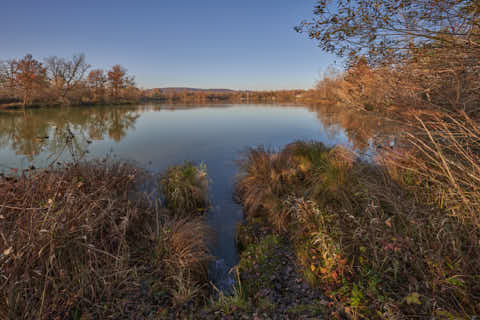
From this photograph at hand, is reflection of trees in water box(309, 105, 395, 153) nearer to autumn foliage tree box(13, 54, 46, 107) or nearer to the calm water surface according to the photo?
the calm water surface

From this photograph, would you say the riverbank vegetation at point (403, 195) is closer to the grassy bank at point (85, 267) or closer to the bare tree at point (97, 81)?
the grassy bank at point (85, 267)

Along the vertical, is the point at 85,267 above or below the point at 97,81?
below

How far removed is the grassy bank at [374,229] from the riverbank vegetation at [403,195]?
0.02m

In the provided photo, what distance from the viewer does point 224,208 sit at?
6801mm

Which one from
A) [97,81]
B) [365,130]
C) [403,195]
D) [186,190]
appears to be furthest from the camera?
[97,81]

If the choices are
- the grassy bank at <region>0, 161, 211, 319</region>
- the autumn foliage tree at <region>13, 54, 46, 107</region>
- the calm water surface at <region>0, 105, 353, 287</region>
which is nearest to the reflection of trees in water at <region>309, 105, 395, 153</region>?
the calm water surface at <region>0, 105, 353, 287</region>

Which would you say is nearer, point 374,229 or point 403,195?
point 374,229

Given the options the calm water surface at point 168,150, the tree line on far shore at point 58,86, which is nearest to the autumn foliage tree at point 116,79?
the tree line on far shore at point 58,86

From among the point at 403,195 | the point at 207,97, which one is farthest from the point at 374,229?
the point at 207,97

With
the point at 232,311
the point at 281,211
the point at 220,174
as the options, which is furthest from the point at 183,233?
the point at 220,174

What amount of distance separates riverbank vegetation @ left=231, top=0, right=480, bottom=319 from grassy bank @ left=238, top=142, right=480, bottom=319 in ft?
0.07

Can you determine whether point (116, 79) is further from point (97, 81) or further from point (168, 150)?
point (168, 150)

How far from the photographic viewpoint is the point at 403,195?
4.00m

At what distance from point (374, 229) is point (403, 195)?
5.13ft
